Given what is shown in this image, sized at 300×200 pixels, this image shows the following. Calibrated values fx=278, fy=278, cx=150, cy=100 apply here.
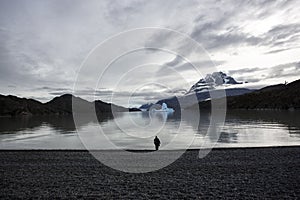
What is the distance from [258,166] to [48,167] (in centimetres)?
1160

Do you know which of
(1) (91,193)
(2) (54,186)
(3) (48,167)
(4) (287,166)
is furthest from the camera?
(3) (48,167)

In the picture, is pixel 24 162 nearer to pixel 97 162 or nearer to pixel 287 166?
pixel 97 162

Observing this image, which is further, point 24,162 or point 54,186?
point 24,162

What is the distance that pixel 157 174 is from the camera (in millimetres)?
13539

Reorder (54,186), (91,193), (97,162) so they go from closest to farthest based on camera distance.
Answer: (91,193) → (54,186) → (97,162)

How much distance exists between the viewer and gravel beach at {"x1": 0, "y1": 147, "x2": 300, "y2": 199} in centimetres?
1009

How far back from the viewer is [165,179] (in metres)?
12.4

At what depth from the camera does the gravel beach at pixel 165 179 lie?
397 inches

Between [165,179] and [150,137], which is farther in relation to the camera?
[150,137]

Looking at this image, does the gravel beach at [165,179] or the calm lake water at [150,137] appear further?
the calm lake water at [150,137]

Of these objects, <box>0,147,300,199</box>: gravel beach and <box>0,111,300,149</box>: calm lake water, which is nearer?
<box>0,147,300,199</box>: gravel beach

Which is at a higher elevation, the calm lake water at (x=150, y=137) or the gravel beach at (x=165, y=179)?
the calm lake water at (x=150, y=137)

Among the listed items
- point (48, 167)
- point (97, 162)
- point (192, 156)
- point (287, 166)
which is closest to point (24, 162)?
point (48, 167)

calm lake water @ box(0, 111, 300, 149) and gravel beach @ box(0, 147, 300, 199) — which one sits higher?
calm lake water @ box(0, 111, 300, 149)
